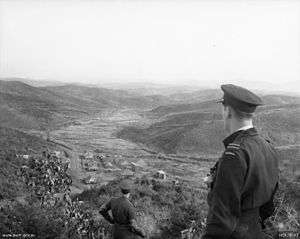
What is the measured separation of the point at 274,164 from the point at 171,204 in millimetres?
14373

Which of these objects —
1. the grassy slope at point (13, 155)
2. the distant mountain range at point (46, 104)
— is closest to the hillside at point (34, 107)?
the distant mountain range at point (46, 104)

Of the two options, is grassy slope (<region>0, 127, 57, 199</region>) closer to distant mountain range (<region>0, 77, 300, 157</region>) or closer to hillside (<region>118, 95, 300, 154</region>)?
distant mountain range (<region>0, 77, 300, 157</region>)

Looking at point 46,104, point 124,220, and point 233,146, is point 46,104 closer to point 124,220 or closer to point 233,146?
point 124,220

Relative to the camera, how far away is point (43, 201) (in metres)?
10.4

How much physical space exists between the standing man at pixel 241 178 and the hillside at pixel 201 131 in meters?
43.2

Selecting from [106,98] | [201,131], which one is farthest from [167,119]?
[106,98]

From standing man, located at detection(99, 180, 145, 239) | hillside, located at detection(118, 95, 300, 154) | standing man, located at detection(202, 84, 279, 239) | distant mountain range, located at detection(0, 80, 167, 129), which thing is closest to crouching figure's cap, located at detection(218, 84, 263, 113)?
standing man, located at detection(202, 84, 279, 239)

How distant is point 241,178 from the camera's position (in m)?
2.31

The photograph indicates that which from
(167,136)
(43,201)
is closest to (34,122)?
(167,136)

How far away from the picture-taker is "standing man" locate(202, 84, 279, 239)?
7.48 ft

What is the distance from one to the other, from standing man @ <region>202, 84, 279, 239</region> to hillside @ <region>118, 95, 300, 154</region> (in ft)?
142

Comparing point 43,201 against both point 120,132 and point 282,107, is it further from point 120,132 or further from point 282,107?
point 282,107

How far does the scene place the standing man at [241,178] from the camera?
2.28m

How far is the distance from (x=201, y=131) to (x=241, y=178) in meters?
50.0
